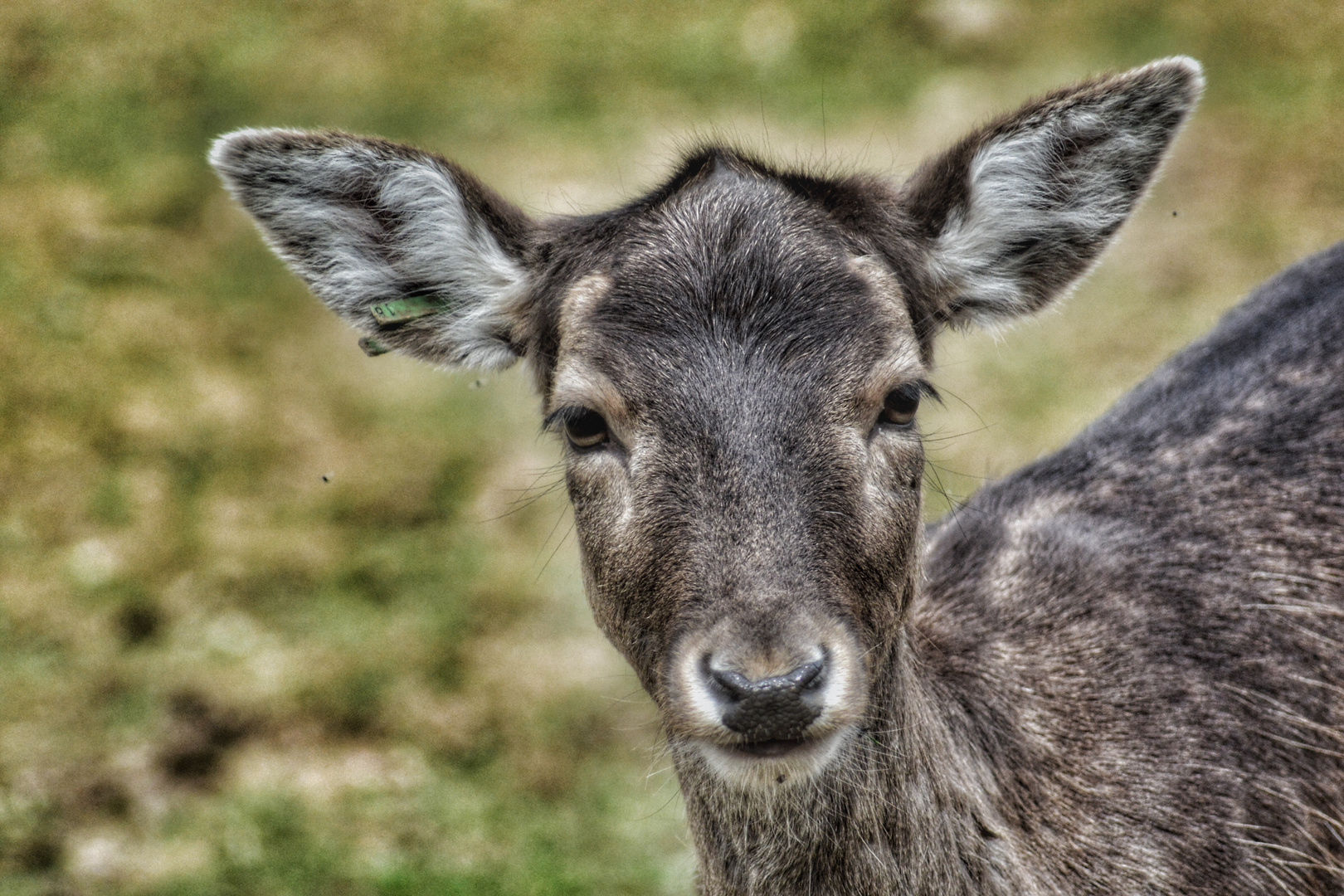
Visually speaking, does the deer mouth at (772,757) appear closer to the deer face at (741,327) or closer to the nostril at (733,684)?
the deer face at (741,327)

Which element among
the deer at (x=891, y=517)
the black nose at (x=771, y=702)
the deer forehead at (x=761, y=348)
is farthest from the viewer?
the deer forehead at (x=761, y=348)

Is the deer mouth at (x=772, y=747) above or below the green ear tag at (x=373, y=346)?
below

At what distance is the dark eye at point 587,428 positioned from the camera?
3762 mm

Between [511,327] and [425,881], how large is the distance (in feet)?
12.6

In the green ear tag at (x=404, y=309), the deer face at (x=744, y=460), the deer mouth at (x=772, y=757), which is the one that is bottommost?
the deer mouth at (x=772, y=757)

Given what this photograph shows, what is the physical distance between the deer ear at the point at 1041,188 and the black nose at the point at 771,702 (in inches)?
70.1

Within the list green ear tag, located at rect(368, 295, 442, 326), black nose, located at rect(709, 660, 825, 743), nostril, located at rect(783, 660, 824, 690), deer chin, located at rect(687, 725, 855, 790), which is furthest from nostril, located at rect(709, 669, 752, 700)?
green ear tag, located at rect(368, 295, 442, 326)

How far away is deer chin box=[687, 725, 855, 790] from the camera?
3.23 meters

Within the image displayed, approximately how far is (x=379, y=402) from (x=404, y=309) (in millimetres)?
6275

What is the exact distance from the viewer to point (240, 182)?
4.16 m

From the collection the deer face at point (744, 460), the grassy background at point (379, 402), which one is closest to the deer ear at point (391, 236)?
the deer face at point (744, 460)

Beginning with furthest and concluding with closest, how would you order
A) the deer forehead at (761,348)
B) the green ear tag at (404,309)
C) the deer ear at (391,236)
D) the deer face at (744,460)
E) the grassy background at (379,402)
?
the grassy background at (379,402) → the green ear tag at (404,309) → the deer ear at (391,236) → the deer forehead at (761,348) → the deer face at (744,460)

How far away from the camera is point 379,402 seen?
1060 cm

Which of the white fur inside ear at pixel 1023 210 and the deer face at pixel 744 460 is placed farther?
the white fur inside ear at pixel 1023 210
